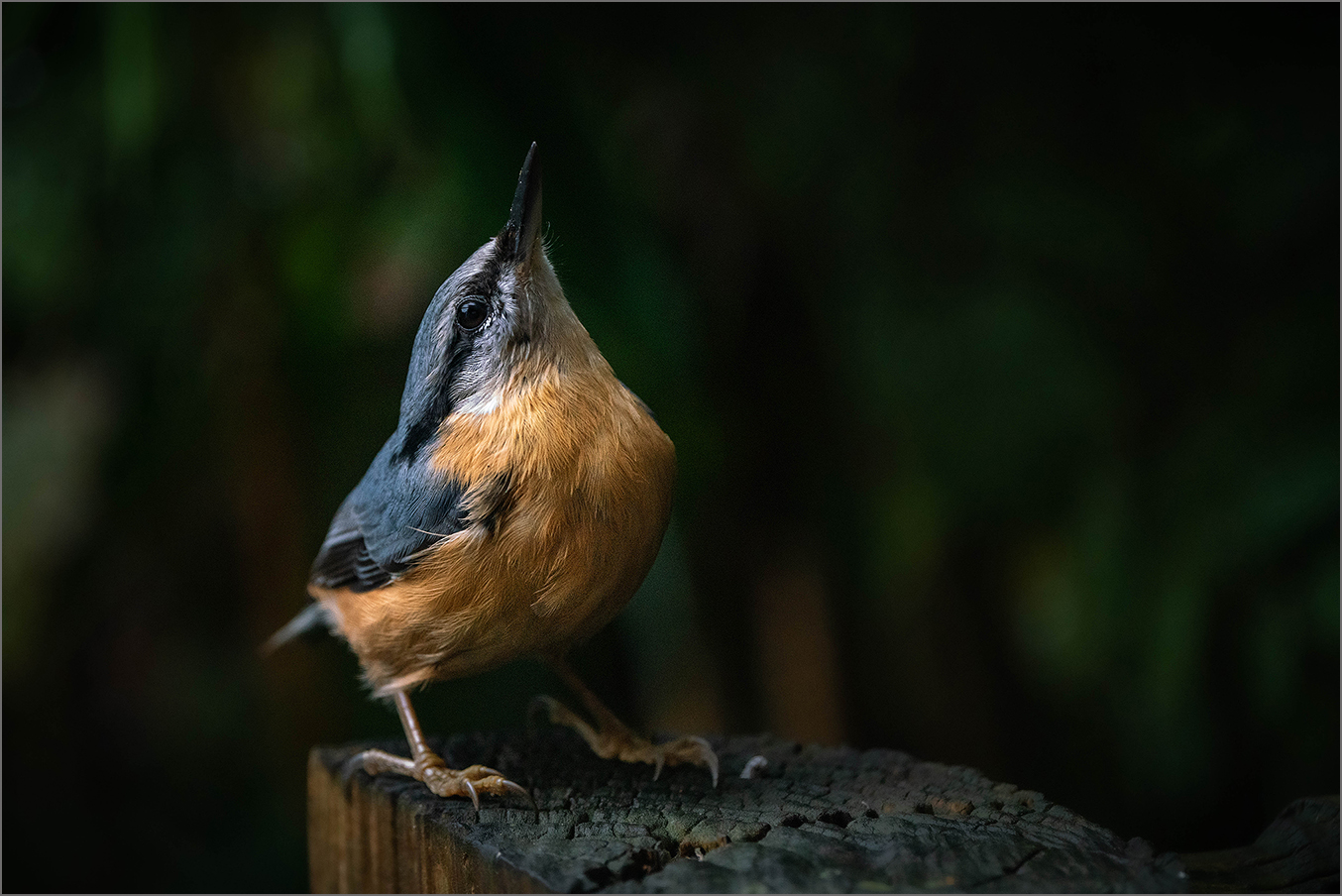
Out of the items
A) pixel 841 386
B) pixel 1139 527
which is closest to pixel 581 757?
pixel 841 386

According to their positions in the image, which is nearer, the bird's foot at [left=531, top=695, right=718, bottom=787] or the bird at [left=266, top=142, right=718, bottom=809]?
the bird at [left=266, top=142, right=718, bottom=809]

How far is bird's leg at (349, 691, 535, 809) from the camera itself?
6.78ft

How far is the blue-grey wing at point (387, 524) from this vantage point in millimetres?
2000

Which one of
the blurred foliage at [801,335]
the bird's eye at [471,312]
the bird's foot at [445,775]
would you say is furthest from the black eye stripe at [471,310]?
the bird's foot at [445,775]

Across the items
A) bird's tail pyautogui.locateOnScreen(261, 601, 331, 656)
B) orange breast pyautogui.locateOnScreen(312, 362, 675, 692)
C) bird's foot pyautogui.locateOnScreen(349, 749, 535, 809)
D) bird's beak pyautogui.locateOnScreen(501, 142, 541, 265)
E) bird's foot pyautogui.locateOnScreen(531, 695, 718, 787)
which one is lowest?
bird's foot pyautogui.locateOnScreen(531, 695, 718, 787)

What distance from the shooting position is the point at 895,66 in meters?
2.84

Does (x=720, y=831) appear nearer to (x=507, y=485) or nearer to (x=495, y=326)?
(x=507, y=485)

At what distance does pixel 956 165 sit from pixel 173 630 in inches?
127

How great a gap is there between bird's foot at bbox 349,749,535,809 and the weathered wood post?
0.09 feet

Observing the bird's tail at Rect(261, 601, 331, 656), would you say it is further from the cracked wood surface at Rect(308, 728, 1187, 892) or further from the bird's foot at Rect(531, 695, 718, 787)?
the bird's foot at Rect(531, 695, 718, 787)

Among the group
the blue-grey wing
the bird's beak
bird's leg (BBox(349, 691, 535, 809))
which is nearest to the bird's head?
the bird's beak

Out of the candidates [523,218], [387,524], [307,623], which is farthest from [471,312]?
[307,623]

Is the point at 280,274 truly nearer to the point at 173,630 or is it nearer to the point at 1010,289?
the point at 173,630

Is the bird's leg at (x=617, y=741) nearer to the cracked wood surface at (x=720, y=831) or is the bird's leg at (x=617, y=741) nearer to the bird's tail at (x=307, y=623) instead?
the cracked wood surface at (x=720, y=831)
